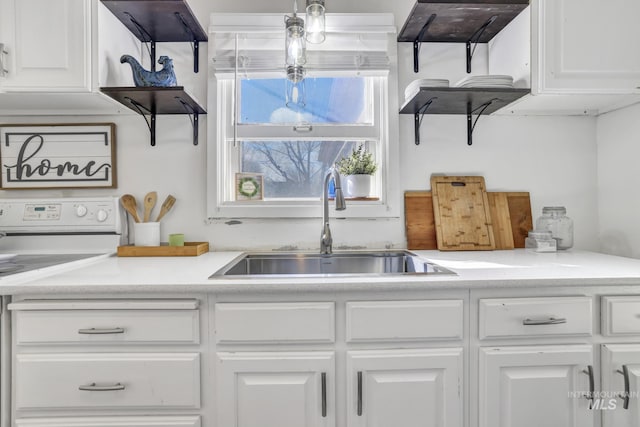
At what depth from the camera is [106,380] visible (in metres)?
1.15

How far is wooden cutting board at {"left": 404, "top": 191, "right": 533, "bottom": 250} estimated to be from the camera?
1.85m

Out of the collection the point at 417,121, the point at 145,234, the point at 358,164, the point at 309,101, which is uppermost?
the point at 309,101

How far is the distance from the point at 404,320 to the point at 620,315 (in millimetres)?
718

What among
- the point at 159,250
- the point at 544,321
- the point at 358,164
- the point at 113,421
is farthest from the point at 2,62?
the point at 544,321

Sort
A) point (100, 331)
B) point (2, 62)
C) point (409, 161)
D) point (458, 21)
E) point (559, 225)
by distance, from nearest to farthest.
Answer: point (100, 331), point (2, 62), point (458, 21), point (559, 225), point (409, 161)

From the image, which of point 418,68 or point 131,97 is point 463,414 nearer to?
point 418,68

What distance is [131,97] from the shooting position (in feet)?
5.15

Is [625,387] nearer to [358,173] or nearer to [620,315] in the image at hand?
[620,315]

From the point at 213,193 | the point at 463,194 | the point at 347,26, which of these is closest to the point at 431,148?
the point at 463,194

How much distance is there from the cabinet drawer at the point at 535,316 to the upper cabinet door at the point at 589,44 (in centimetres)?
90

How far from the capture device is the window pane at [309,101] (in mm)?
1928

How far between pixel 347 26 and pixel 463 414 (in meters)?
1.73

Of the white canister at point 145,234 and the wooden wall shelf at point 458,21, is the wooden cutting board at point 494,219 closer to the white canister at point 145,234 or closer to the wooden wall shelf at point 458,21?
the wooden wall shelf at point 458,21

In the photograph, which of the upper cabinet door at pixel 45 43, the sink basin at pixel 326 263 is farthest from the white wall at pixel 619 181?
the upper cabinet door at pixel 45 43
